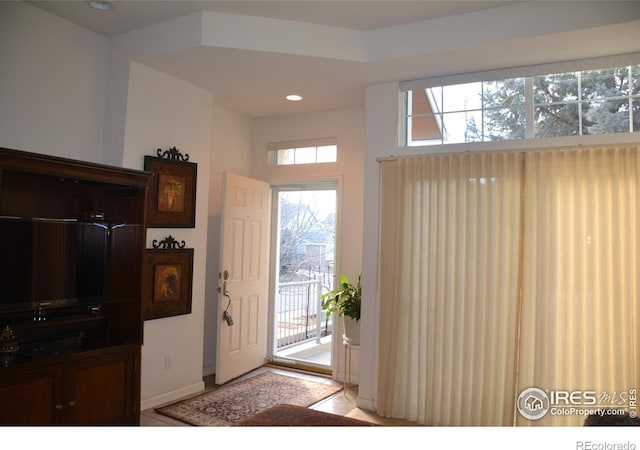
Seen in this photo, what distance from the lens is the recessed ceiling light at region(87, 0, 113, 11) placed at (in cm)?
313

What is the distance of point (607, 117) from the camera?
3156 mm

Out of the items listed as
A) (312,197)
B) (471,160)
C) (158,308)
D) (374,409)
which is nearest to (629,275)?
(471,160)

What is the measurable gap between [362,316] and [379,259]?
507 mm

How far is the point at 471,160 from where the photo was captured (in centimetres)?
344

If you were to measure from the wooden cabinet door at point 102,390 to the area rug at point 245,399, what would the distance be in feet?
1.94

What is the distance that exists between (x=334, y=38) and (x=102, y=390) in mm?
2882

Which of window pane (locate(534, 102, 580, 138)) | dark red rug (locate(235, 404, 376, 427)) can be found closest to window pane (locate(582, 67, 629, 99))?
window pane (locate(534, 102, 580, 138))

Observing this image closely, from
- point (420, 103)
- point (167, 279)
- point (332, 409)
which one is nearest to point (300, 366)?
point (332, 409)

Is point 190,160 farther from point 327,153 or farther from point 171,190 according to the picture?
point 327,153

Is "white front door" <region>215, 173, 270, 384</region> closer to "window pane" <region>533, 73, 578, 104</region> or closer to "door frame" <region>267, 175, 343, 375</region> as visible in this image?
"door frame" <region>267, 175, 343, 375</region>

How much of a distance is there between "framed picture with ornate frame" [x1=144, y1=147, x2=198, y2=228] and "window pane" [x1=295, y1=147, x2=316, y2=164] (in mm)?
1279

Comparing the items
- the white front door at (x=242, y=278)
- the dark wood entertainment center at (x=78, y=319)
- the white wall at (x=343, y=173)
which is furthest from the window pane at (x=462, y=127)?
the dark wood entertainment center at (x=78, y=319)
